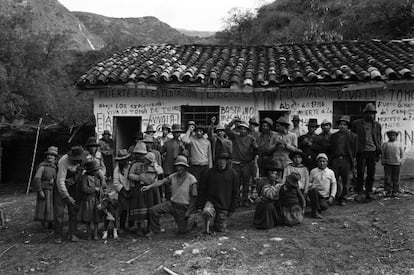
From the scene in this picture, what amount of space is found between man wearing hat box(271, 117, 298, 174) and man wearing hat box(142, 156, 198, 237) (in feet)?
5.31

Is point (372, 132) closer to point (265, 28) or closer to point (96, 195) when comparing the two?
point (96, 195)

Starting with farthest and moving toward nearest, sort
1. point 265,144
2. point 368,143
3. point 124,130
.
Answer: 1. point 124,130
2. point 368,143
3. point 265,144

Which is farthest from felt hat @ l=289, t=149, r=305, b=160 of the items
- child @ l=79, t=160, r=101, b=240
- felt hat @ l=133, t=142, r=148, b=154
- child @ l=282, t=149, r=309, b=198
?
child @ l=79, t=160, r=101, b=240

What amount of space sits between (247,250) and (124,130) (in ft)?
23.2

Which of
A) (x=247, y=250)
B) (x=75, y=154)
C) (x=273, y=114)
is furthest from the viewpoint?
(x=273, y=114)

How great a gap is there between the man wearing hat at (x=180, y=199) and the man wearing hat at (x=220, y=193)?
25cm

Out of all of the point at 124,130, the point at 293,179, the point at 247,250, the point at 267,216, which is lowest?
the point at 247,250

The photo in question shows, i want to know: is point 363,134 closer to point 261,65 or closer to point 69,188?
point 261,65

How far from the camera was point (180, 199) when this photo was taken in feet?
22.8

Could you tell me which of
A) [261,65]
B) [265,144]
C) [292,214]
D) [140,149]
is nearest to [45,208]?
[140,149]

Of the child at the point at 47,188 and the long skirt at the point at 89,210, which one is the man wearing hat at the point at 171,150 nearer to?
the long skirt at the point at 89,210

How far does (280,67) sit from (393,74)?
8.88ft

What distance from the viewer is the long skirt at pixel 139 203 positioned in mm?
7066

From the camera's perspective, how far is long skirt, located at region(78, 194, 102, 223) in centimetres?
691
